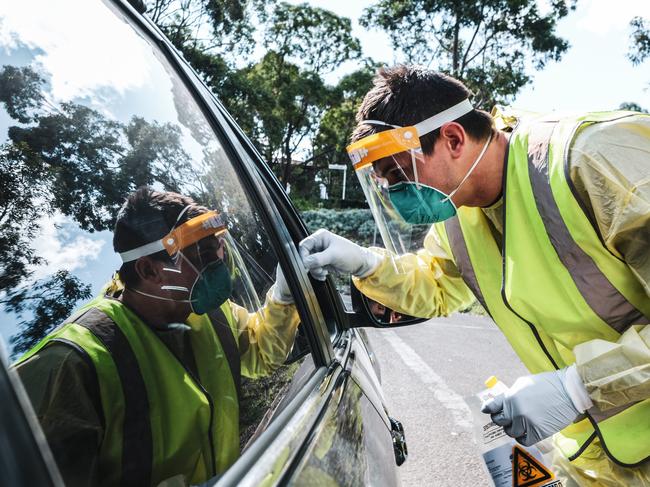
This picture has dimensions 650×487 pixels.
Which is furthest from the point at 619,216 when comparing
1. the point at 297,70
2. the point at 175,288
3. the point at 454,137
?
the point at 297,70

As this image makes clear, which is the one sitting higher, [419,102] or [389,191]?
[419,102]

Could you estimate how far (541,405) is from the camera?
4.73 ft

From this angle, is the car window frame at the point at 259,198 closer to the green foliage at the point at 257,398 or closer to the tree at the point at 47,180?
the green foliage at the point at 257,398

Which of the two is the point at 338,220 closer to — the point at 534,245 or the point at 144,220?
the point at 534,245

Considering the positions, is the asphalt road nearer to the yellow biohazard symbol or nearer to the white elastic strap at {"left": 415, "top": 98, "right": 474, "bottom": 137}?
the yellow biohazard symbol

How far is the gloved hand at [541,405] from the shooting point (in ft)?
4.68

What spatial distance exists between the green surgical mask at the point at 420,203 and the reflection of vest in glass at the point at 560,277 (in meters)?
0.32

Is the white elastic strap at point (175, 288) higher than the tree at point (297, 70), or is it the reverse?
the tree at point (297, 70)

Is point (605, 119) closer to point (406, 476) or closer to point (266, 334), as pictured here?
point (266, 334)

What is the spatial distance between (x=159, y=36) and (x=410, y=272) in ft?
3.92

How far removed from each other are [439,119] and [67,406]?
4.74 ft

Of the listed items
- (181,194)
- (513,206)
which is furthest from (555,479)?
(181,194)

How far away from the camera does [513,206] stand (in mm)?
1504

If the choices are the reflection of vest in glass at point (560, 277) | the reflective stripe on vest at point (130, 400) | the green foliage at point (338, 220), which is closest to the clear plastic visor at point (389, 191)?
the reflection of vest in glass at point (560, 277)
